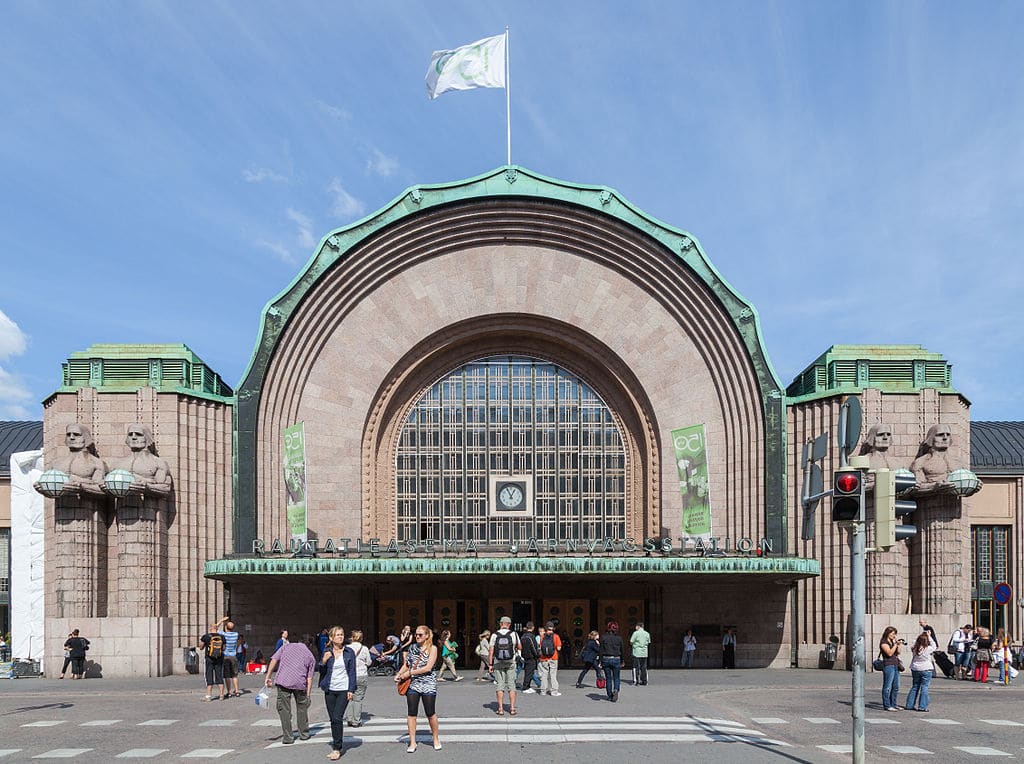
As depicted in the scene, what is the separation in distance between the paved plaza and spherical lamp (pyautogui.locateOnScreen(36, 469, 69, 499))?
6393 mm

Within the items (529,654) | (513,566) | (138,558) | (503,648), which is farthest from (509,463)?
(503,648)

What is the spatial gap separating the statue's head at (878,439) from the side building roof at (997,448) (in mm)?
12760

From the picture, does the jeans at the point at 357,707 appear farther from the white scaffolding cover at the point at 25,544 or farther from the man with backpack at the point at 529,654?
the white scaffolding cover at the point at 25,544

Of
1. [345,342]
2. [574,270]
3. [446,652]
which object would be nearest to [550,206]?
[574,270]

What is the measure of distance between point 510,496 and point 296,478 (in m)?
7.44

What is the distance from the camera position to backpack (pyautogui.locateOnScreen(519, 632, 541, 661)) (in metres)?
24.1

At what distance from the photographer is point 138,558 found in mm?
32625

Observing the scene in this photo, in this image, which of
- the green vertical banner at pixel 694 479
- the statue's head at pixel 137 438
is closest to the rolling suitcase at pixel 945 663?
the green vertical banner at pixel 694 479

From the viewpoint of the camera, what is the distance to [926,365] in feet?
114

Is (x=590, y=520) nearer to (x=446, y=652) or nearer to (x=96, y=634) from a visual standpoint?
(x=446, y=652)

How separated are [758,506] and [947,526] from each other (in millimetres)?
5883

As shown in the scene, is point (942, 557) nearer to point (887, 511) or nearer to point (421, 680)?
point (887, 511)

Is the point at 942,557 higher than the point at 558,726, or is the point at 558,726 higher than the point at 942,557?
the point at 942,557

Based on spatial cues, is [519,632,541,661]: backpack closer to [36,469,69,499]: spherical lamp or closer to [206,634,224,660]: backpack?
[206,634,224,660]: backpack
